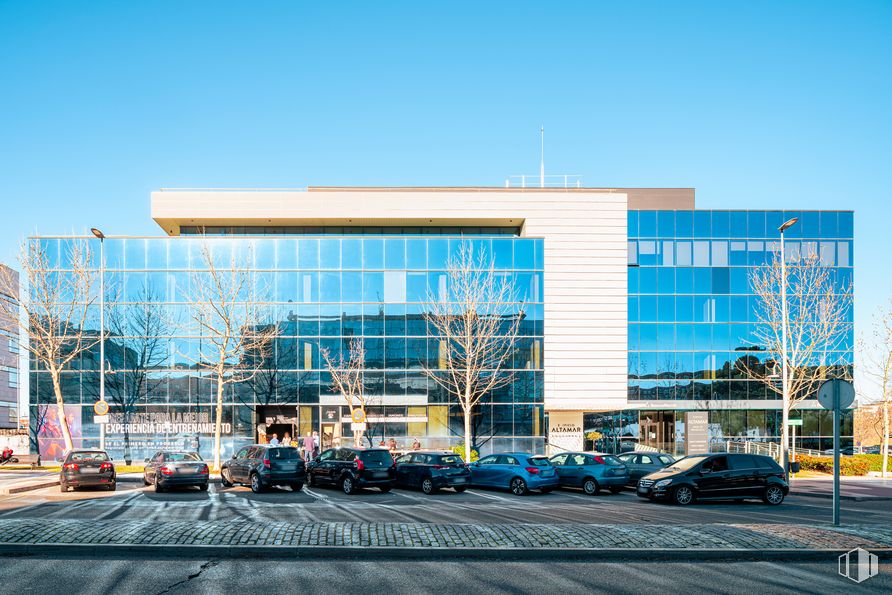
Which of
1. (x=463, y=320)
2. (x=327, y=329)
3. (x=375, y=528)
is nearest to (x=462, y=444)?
(x=463, y=320)

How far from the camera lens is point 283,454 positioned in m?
23.3

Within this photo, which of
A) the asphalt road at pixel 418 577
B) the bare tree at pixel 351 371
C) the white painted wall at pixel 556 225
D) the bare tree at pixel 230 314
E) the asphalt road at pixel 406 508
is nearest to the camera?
the asphalt road at pixel 418 577

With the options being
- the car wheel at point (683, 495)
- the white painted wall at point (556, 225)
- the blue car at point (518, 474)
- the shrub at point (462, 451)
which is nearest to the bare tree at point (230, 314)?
the white painted wall at point (556, 225)

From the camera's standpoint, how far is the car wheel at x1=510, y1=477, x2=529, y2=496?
23781 mm

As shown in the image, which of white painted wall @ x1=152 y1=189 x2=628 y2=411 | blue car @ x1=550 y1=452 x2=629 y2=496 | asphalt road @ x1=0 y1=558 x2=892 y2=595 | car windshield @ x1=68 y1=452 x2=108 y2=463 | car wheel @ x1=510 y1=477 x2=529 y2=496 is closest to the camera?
asphalt road @ x1=0 y1=558 x2=892 y2=595

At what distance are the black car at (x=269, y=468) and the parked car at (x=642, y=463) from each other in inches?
465

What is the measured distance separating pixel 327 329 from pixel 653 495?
23.8 meters

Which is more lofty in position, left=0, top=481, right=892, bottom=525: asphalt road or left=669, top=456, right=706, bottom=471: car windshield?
left=669, top=456, right=706, bottom=471: car windshield

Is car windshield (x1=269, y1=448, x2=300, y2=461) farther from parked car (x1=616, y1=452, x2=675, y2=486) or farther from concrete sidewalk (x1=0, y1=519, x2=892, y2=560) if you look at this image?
parked car (x1=616, y1=452, x2=675, y2=486)

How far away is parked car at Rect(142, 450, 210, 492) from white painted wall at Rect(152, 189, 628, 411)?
2180cm

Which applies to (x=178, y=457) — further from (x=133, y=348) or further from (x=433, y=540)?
(x=133, y=348)

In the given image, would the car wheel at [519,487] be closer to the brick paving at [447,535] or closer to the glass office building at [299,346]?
the brick paving at [447,535]

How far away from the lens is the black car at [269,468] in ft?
74.6

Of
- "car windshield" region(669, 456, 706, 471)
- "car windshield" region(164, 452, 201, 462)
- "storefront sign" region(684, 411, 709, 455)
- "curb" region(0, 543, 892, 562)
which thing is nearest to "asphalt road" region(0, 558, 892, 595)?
"curb" region(0, 543, 892, 562)
